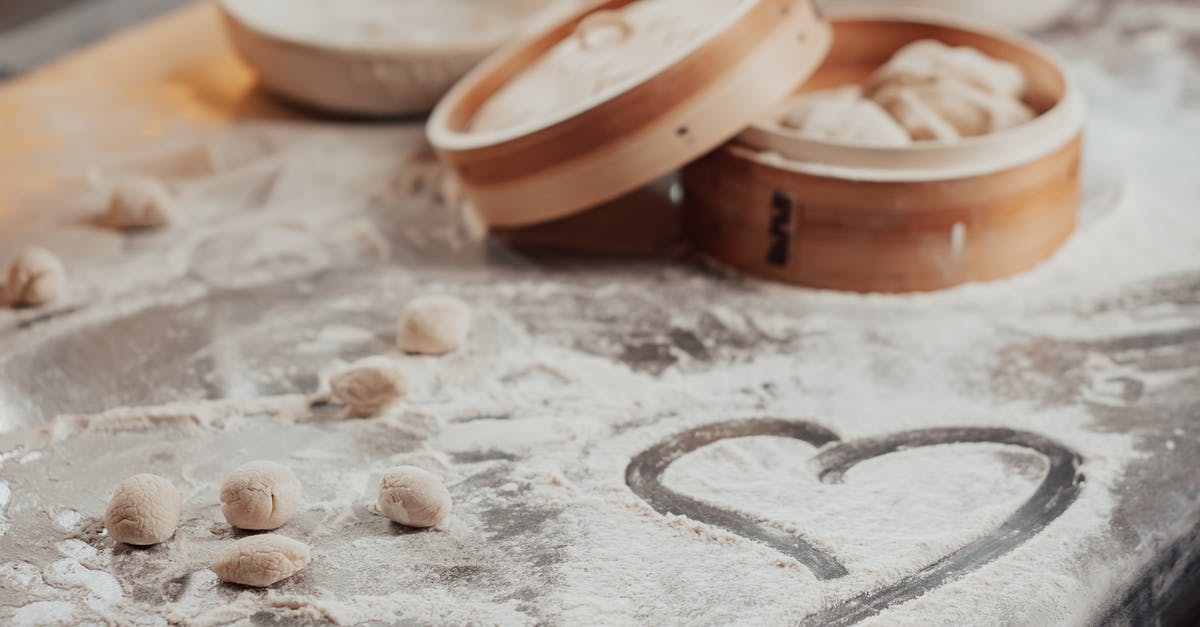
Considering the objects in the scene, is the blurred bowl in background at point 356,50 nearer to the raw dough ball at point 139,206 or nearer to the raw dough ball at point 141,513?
the raw dough ball at point 139,206

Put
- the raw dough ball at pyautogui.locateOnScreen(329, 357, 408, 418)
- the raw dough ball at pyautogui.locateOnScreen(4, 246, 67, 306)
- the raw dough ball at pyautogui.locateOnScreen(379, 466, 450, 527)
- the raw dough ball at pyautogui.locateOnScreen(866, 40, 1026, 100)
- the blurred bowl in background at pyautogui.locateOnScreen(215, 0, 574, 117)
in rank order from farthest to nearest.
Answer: the blurred bowl in background at pyautogui.locateOnScreen(215, 0, 574, 117) → the raw dough ball at pyautogui.locateOnScreen(866, 40, 1026, 100) → the raw dough ball at pyautogui.locateOnScreen(4, 246, 67, 306) → the raw dough ball at pyautogui.locateOnScreen(329, 357, 408, 418) → the raw dough ball at pyautogui.locateOnScreen(379, 466, 450, 527)

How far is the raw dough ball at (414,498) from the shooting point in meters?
1.41

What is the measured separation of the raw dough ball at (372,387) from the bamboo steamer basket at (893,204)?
66 centimetres

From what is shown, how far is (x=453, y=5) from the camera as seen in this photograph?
9.68 ft

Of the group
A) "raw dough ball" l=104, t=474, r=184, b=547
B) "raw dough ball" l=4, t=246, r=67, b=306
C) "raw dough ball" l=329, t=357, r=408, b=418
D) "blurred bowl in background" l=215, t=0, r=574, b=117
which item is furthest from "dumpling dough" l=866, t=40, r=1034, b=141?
"raw dough ball" l=4, t=246, r=67, b=306

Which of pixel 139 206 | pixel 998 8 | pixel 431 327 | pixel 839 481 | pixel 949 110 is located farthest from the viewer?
pixel 998 8

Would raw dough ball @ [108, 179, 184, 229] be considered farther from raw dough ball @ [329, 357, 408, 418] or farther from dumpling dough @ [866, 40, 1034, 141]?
dumpling dough @ [866, 40, 1034, 141]

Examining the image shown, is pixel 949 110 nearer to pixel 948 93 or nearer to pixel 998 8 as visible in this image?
pixel 948 93

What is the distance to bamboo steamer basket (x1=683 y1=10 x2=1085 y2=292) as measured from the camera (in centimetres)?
185

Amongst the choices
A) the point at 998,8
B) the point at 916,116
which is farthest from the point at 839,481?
the point at 998,8

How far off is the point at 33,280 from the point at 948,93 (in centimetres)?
153

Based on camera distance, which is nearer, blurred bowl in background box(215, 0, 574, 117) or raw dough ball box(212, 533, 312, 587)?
raw dough ball box(212, 533, 312, 587)

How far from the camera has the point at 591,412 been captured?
168 centimetres

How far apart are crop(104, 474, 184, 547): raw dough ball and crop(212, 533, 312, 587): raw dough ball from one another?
10 cm
